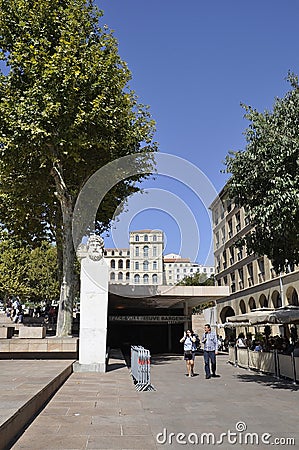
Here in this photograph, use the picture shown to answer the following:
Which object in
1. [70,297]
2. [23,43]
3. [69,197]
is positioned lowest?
[70,297]

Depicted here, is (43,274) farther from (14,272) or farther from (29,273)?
(14,272)

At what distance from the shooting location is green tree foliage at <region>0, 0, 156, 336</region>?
52.9 feet

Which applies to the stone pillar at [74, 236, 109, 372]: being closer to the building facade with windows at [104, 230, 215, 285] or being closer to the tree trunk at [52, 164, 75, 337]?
the tree trunk at [52, 164, 75, 337]

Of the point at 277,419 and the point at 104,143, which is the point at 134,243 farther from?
the point at 277,419

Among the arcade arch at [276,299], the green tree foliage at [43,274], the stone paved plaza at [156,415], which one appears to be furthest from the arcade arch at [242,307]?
the stone paved plaza at [156,415]

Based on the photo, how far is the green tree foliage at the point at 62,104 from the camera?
16.1 meters

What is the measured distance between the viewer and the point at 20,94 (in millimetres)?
16953

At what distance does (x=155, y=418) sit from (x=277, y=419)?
→ 2.20 meters

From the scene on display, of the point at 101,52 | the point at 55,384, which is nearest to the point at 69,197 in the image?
the point at 101,52

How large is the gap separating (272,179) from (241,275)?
36908mm

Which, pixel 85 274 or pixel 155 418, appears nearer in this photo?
pixel 155 418

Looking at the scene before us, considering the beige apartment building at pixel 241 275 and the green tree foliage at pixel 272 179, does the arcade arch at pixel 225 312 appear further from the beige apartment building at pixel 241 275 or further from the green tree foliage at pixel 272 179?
the green tree foliage at pixel 272 179

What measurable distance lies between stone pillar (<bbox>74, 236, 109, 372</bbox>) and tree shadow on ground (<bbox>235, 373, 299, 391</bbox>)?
4.93 m

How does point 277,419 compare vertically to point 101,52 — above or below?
below
